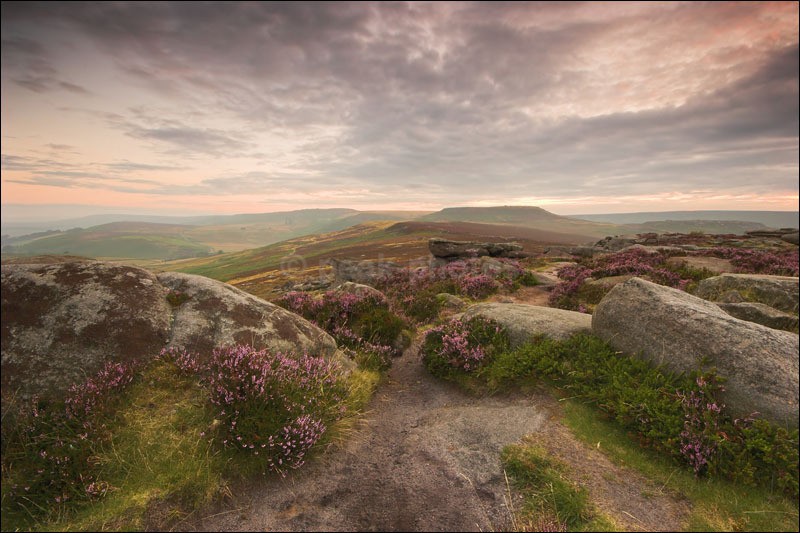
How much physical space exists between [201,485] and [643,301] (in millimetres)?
8535

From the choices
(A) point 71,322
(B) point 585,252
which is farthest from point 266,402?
(B) point 585,252

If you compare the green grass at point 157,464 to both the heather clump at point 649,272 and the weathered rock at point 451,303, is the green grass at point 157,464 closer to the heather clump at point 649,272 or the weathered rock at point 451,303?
the weathered rock at point 451,303

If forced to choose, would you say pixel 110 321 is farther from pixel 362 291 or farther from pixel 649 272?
pixel 649 272

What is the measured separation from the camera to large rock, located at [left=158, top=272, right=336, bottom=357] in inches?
272

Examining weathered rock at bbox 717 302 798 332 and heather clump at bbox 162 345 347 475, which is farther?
weathered rock at bbox 717 302 798 332

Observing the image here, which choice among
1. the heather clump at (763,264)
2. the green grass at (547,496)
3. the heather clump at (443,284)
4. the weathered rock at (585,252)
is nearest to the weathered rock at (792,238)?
the weathered rock at (585,252)

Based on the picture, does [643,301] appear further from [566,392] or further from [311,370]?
[311,370]

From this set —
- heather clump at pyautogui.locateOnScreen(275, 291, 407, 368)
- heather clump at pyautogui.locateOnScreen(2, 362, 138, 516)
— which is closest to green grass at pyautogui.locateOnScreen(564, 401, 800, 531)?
heather clump at pyautogui.locateOnScreen(275, 291, 407, 368)

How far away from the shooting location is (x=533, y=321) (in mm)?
8812

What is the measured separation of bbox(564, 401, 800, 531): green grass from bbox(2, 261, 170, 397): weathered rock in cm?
825

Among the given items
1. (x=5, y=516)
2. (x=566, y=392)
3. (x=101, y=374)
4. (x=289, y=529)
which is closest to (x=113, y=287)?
(x=101, y=374)

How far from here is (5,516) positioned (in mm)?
3844

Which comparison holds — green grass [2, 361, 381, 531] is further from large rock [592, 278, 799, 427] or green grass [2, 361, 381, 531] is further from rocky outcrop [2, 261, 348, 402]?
large rock [592, 278, 799, 427]

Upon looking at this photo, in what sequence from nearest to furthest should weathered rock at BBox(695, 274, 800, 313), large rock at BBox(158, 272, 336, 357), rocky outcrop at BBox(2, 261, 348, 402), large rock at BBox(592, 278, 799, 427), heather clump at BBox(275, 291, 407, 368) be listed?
large rock at BBox(592, 278, 799, 427), rocky outcrop at BBox(2, 261, 348, 402), large rock at BBox(158, 272, 336, 357), heather clump at BBox(275, 291, 407, 368), weathered rock at BBox(695, 274, 800, 313)
